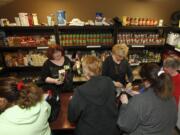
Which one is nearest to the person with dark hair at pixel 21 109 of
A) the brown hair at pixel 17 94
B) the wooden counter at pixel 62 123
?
the brown hair at pixel 17 94

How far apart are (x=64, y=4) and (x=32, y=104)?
2.74 meters

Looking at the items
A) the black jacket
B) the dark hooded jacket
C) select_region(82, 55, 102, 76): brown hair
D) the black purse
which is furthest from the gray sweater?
the black jacket

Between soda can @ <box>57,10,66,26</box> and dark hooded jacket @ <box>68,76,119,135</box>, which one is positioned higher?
soda can @ <box>57,10,66,26</box>

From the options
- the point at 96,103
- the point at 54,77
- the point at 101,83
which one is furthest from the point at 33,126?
the point at 54,77

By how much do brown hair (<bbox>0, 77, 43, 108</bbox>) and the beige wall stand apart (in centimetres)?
255

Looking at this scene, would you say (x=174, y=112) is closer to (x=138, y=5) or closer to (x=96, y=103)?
(x=96, y=103)

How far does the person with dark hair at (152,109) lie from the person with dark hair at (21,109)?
77 cm

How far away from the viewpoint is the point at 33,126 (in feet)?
4.43

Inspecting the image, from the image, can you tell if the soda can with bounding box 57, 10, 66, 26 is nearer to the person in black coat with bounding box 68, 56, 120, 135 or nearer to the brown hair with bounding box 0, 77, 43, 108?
the person in black coat with bounding box 68, 56, 120, 135

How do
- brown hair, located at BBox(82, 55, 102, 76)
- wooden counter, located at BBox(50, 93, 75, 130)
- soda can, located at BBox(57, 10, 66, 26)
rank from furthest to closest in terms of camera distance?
soda can, located at BBox(57, 10, 66, 26)
wooden counter, located at BBox(50, 93, 75, 130)
brown hair, located at BBox(82, 55, 102, 76)

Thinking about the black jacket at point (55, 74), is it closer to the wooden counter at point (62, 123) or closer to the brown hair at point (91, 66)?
the wooden counter at point (62, 123)

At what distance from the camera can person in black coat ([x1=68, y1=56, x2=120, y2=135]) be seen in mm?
1488

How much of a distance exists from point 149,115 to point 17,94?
1.18 metres

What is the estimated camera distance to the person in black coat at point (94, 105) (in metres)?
1.49
